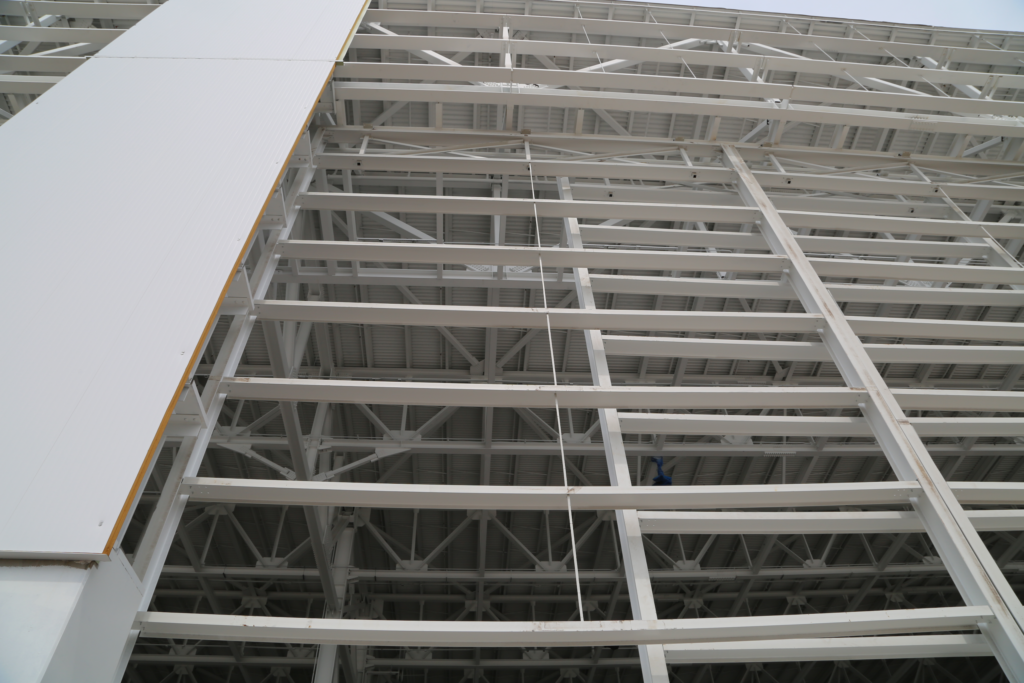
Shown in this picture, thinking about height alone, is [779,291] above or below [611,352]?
above

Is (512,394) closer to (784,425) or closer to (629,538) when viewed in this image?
(629,538)

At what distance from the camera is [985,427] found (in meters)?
4.79

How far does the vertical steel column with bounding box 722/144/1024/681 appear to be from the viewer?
3.55 m

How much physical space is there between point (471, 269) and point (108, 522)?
7005 millimetres

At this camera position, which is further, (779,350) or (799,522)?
(779,350)

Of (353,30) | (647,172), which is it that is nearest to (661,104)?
(647,172)

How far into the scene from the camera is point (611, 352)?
5.21 m

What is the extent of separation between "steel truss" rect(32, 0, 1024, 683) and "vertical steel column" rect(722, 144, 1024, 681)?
0.03m

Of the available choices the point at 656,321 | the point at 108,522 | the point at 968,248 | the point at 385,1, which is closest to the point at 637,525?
the point at 656,321

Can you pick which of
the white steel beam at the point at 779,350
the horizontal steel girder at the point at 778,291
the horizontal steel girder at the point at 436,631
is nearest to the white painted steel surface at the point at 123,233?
the horizontal steel girder at the point at 436,631

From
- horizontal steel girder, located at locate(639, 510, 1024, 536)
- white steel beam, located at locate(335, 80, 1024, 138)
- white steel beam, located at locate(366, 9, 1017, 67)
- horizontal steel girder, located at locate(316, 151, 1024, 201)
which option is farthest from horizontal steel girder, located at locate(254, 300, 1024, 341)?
white steel beam, located at locate(366, 9, 1017, 67)

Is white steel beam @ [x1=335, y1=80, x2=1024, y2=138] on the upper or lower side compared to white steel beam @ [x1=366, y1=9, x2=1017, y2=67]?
lower

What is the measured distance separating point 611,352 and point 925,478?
239cm

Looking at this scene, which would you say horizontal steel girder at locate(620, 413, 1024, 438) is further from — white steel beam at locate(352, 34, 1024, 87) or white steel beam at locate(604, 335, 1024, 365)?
white steel beam at locate(352, 34, 1024, 87)
